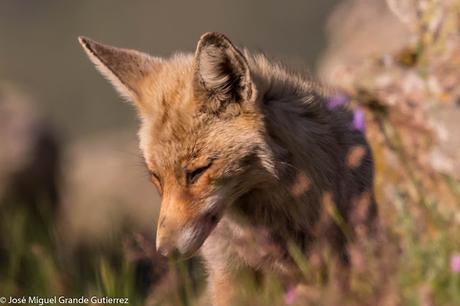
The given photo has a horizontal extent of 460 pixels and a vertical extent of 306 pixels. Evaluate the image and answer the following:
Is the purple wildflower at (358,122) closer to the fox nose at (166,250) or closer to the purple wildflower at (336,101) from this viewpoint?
the purple wildflower at (336,101)

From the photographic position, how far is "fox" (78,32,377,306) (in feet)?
14.6

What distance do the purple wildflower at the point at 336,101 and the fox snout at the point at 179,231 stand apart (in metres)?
1.26

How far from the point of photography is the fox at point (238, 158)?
4449 millimetres

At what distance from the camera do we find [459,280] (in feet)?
10.9

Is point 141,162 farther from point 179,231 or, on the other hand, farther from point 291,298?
point 291,298

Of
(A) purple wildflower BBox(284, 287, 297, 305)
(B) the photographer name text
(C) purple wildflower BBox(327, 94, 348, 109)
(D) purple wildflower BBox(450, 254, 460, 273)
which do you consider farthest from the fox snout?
(D) purple wildflower BBox(450, 254, 460, 273)

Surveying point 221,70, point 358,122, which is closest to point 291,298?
point 221,70

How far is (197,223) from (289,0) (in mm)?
15089

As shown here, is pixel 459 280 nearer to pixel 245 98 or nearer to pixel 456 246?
pixel 456 246

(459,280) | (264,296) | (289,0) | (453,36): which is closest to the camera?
(459,280)

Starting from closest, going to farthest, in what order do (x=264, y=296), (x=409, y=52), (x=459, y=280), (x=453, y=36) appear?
1. (x=459, y=280)
2. (x=264, y=296)
3. (x=453, y=36)
4. (x=409, y=52)

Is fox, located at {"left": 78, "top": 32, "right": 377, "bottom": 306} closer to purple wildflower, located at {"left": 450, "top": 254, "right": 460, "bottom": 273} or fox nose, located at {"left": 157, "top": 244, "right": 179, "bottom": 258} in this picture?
fox nose, located at {"left": 157, "top": 244, "right": 179, "bottom": 258}

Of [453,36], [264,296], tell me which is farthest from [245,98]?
[453,36]

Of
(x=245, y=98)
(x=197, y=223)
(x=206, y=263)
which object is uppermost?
(x=245, y=98)
